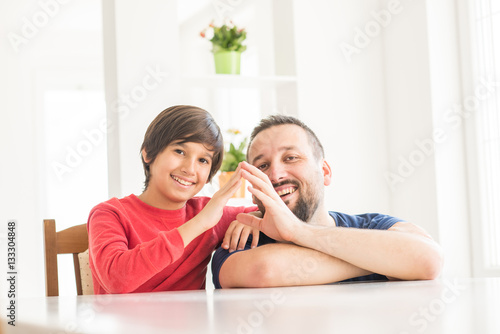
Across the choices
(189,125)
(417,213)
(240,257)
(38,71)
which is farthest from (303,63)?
(38,71)

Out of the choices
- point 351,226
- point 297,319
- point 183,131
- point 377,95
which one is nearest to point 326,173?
point 351,226

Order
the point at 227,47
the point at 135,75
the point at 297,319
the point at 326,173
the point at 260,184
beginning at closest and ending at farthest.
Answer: the point at 297,319 < the point at 260,184 < the point at 326,173 < the point at 135,75 < the point at 227,47

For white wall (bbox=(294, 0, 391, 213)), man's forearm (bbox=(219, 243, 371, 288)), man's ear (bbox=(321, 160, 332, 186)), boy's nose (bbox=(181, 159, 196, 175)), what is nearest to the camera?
man's forearm (bbox=(219, 243, 371, 288))

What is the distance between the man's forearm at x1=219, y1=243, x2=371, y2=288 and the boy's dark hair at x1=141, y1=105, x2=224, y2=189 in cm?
40

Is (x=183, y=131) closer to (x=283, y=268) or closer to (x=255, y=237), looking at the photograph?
(x=255, y=237)

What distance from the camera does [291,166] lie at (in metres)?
1.56

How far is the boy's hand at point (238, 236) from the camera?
1.43 metres

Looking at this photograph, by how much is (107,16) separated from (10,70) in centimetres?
222

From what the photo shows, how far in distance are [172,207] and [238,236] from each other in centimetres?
30

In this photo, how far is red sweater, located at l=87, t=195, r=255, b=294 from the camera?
51.7 inches

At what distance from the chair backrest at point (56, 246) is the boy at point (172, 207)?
0.66 ft

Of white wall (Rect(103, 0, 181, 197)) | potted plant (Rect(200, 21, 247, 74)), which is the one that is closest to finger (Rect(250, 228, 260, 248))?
white wall (Rect(103, 0, 181, 197))

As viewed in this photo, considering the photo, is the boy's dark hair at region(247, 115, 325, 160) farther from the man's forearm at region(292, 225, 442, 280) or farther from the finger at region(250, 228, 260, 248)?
the man's forearm at region(292, 225, 442, 280)

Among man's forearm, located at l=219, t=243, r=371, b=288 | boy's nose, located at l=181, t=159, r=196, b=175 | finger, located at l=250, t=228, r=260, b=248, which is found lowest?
man's forearm, located at l=219, t=243, r=371, b=288
